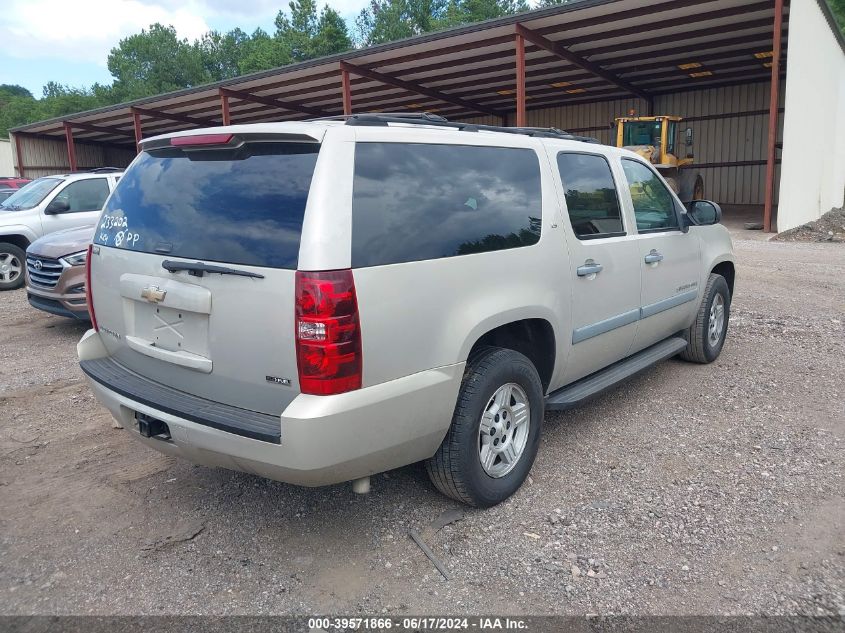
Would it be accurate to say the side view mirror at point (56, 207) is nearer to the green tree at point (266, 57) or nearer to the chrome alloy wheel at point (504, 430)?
the chrome alloy wheel at point (504, 430)

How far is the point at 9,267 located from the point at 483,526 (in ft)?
32.0

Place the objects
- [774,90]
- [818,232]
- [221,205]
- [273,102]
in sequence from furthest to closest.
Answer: [273,102], [818,232], [774,90], [221,205]

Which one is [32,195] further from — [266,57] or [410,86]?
[266,57]

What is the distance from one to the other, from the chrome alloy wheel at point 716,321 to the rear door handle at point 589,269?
2.19m

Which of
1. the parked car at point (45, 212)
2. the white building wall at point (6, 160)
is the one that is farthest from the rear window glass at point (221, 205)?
the white building wall at point (6, 160)

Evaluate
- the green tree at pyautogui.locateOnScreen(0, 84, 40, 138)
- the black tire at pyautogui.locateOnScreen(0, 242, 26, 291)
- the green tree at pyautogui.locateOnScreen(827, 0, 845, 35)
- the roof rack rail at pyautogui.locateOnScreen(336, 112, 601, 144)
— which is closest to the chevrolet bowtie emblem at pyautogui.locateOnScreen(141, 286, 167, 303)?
the roof rack rail at pyautogui.locateOnScreen(336, 112, 601, 144)

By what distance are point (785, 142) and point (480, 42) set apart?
797 centimetres

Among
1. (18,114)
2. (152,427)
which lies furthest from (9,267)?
(18,114)

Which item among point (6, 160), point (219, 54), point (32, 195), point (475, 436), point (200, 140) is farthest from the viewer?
point (219, 54)

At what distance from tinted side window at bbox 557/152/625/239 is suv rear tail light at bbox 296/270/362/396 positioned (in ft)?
6.12

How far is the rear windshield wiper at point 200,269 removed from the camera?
107 inches

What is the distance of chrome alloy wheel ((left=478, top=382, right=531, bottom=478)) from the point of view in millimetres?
3404

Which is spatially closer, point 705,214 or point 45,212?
point 705,214

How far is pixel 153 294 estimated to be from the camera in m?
3.05
